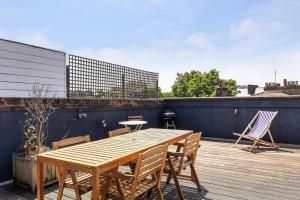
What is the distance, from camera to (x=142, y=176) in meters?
2.65

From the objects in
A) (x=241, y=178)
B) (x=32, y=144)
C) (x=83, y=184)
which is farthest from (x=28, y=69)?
(x=241, y=178)

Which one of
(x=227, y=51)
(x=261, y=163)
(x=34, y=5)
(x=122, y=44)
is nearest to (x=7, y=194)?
(x=261, y=163)

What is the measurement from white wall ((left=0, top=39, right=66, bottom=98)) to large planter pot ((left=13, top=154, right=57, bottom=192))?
6.50 feet

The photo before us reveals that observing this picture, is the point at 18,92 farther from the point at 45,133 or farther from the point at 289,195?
the point at 289,195

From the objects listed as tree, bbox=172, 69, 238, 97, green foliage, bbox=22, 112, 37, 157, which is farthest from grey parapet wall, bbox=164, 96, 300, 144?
tree, bbox=172, 69, 238, 97

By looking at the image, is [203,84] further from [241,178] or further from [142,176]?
[142,176]

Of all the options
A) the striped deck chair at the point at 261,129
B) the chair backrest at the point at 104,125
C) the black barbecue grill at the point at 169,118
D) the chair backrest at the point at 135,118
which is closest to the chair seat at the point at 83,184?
the chair backrest at the point at 104,125

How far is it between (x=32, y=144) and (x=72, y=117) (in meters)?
1.34

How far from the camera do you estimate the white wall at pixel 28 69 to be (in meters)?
5.64

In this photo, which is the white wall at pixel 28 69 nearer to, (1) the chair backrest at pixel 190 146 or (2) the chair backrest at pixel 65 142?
(2) the chair backrest at pixel 65 142

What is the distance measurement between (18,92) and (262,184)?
16.8 feet

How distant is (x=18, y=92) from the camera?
18.8ft

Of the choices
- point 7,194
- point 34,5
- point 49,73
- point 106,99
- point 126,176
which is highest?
point 34,5

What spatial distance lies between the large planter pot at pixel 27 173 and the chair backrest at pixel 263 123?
4.97 m
